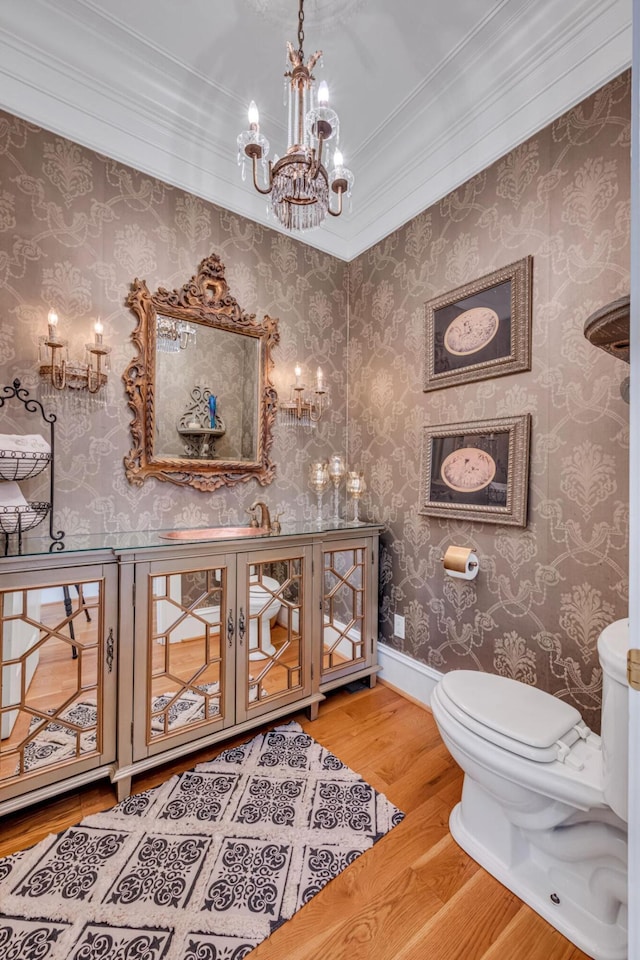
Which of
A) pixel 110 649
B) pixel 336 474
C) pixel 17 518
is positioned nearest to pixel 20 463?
pixel 17 518

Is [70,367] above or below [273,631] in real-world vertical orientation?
above

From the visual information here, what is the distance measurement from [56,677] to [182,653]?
17.0 inches

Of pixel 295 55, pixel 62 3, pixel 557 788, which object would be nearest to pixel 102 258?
pixel 62 3

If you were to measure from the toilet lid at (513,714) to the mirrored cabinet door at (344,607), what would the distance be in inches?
31.1

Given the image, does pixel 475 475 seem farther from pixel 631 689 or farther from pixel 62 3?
pixel 62 3

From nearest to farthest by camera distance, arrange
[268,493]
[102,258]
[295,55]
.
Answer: [295,55] < [102,258] < [268,493]

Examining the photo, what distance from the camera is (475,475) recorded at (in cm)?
190

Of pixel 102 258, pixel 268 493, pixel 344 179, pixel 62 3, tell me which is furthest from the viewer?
pixel 268 493

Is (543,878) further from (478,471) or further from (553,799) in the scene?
(478,471)

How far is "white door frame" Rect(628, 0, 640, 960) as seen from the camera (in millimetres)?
681

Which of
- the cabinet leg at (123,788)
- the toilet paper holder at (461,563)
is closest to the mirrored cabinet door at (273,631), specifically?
the cabinet leg at (123,788)

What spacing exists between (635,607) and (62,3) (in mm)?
2736

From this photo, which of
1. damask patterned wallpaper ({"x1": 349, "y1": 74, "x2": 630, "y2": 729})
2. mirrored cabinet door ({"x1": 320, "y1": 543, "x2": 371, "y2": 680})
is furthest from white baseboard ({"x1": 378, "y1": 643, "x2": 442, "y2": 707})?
mirrored cabinet door ({"x1": 320, "y1": 543, "x2": 371, "y2": 680})

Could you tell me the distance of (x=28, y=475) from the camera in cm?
149
